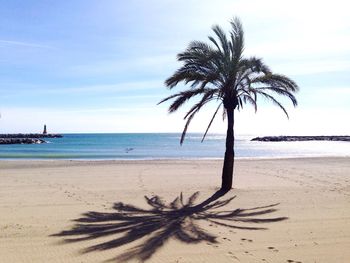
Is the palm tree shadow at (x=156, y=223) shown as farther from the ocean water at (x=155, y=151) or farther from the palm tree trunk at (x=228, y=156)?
the ocean water at (x=155, y=151)

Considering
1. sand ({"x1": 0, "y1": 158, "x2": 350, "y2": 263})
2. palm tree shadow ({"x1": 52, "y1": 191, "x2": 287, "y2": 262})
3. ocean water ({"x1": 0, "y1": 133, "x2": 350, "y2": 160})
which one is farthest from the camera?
ocean water ({"x1": 0, "y1": 133, "x2": 350, "y2": 160})

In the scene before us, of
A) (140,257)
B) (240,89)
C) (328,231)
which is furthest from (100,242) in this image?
(240,89)

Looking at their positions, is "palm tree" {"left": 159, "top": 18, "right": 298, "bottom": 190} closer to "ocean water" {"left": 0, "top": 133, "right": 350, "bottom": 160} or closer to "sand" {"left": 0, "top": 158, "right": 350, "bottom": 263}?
"sand" {"left": 0, "top": 158, "right": 350, "bottom": 263}

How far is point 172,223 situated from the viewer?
30.2ft

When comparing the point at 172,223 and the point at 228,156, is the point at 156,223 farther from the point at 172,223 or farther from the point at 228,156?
the point at 228,156

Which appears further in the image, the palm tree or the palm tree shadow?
the palm tree

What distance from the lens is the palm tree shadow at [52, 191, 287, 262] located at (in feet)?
25.0

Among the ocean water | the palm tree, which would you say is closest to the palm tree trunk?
the palm tree

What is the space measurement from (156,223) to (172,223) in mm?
362

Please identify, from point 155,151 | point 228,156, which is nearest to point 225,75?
point 228,156

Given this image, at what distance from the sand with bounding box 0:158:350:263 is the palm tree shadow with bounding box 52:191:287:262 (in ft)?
0.06

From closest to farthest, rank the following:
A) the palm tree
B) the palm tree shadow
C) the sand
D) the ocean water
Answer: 1. the sand
2. the palm tree shadow
3. the palm tree
4. the ocean water

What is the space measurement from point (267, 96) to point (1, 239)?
10152 millimetres

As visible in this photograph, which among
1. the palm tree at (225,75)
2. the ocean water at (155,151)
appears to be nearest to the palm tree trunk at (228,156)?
the palm tree at (225,75)
